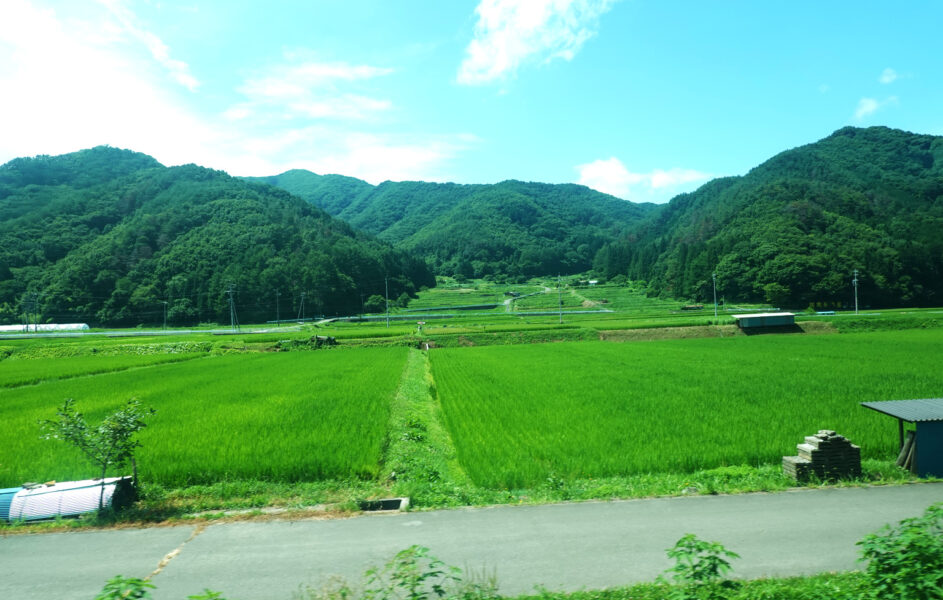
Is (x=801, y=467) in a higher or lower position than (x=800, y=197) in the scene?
lower

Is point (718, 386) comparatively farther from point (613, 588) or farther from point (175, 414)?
point (175, 414)

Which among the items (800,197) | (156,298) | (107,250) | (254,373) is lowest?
(254,373)

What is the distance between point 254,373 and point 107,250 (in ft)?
246

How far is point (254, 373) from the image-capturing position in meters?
25.6

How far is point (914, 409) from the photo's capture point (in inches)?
371

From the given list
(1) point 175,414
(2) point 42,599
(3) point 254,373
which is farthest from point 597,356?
Result: (2) point 42,599

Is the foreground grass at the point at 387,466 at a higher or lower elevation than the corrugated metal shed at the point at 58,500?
lower

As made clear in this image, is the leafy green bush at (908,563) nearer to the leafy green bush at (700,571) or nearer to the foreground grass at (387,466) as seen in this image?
the leafy green bush at (700,571)

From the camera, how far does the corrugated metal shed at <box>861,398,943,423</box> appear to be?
881cm

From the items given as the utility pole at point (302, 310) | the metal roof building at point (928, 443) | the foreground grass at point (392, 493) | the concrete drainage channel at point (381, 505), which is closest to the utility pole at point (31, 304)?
the utility pole at point (302, 310)

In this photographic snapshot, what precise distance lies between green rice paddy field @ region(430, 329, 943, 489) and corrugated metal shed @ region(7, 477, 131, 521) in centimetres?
660

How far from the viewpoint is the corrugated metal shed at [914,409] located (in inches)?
347

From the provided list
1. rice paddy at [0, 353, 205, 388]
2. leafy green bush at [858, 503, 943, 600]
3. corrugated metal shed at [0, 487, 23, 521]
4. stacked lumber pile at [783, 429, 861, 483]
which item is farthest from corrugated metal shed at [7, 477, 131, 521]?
rice paddy at [0, 353, 205, 388]

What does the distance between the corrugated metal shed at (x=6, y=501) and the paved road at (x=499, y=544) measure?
36.8 inches
